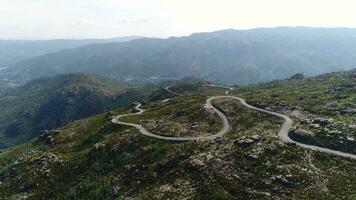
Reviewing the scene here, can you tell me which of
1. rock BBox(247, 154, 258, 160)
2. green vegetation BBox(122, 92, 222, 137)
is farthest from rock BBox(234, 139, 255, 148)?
green vegetation BBox(122, 92, 222, 137)

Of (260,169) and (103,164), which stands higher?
(260,169)

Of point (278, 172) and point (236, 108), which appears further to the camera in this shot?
point (236, 108)

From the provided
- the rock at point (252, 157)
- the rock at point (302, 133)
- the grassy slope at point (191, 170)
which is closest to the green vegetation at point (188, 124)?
the grassy slope at point (191, 170)

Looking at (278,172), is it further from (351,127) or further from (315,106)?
(315,106)

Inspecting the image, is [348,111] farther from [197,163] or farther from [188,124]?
[197,163]

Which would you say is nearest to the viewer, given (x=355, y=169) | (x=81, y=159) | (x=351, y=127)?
(x=355, y=169)

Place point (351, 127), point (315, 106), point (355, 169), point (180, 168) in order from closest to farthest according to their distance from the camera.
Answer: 1. point (355, 169)
2. point (180, 168)
3. point (351, 127)
4. point (315, 106)

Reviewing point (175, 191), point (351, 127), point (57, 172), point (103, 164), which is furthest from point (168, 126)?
point (351, 127)

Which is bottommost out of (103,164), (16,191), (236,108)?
(16,191)
